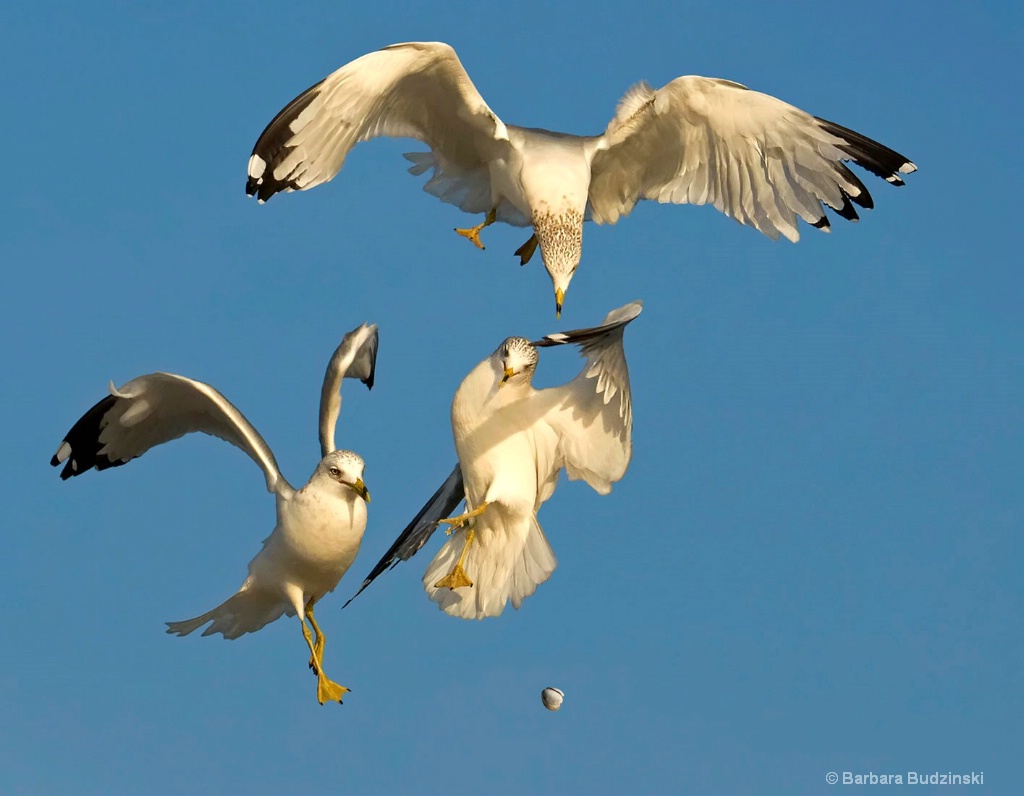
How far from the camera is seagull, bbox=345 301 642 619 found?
1031 cm

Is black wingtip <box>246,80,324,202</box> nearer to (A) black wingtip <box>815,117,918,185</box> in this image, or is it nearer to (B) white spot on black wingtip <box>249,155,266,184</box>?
(B) white spot on black wingtip <box>249,155,266,184</box>

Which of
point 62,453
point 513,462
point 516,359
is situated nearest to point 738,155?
point 516,359

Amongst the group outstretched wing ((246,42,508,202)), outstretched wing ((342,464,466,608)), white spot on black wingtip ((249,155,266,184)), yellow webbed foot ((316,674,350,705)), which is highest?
outstretched wing ((246,42,508,202))

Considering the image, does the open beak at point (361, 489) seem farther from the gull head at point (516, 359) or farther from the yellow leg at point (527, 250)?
the yellow leg at point (527, 250)

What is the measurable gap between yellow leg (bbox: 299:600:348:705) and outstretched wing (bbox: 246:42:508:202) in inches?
81.8

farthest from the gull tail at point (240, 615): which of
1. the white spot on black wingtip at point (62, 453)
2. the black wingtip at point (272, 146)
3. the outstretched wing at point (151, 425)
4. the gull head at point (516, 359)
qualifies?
the black wingtip at point (272, 146)

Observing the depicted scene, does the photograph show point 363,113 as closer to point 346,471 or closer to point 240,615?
point 346,471

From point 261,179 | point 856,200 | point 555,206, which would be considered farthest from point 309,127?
point 856,200

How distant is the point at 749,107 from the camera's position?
1092 cm

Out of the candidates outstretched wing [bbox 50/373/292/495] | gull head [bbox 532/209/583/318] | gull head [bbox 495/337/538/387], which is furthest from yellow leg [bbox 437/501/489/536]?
gull head [bbox 532/209/583/318]

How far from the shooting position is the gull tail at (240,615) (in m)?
10.6

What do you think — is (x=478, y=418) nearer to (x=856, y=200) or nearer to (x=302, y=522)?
(x=302, y=522)

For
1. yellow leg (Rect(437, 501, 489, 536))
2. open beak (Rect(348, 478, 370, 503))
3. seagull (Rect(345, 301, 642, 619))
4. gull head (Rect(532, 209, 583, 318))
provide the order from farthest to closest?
gull head (Rect(532, 209, 583, 318)), seagull (Rect(345, 301, 642, 619)), yellow leg (Rect(437, 501, 489, 536)), open beak (Rect(348, 478, 370, 503))

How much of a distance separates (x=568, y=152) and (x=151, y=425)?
259cm
